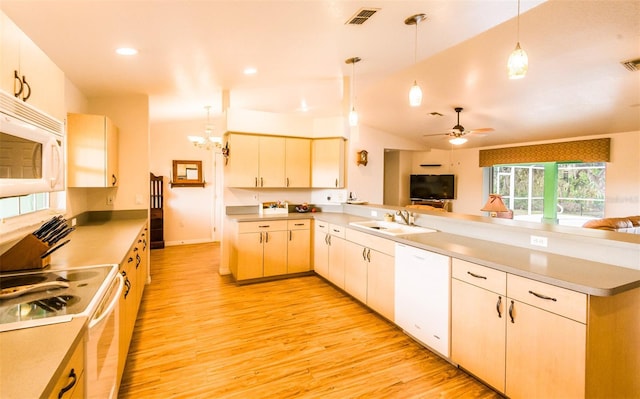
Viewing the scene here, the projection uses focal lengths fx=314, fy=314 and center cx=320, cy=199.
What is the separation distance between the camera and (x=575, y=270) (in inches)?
70.8

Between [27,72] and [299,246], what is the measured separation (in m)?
3.30

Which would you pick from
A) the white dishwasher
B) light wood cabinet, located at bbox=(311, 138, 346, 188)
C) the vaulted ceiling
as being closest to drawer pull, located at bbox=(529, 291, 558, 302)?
the white dishwasher

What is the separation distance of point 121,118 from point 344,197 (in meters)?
3.26

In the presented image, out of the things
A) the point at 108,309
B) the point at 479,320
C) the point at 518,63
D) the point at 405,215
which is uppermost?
the point at 518,63

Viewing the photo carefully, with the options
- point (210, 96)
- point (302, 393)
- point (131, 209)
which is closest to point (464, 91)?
point (210, 96)

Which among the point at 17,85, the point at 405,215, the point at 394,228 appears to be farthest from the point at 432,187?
the point at 17,85

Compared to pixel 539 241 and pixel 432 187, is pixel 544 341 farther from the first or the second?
pixel 432 187

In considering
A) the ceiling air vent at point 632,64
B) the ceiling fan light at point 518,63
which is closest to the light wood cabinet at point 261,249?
the ceiling fan light at point 518,63

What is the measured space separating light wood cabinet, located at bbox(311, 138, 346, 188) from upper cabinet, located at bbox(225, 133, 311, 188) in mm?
113

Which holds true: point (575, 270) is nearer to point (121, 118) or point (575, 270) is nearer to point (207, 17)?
point (207, 17)

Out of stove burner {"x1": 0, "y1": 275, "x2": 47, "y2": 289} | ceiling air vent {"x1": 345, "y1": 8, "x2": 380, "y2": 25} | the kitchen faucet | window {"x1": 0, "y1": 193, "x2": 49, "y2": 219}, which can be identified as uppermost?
ceiling air vent {"x1": 345, "y1": 8, "x2": 380, "y2": 25}

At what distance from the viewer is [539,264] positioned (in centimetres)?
193

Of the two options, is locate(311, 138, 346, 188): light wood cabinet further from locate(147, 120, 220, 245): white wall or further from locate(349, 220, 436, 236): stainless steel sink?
locate(147, 120, 220, 245): white wall

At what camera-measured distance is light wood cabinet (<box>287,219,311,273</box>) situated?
4.45 m
